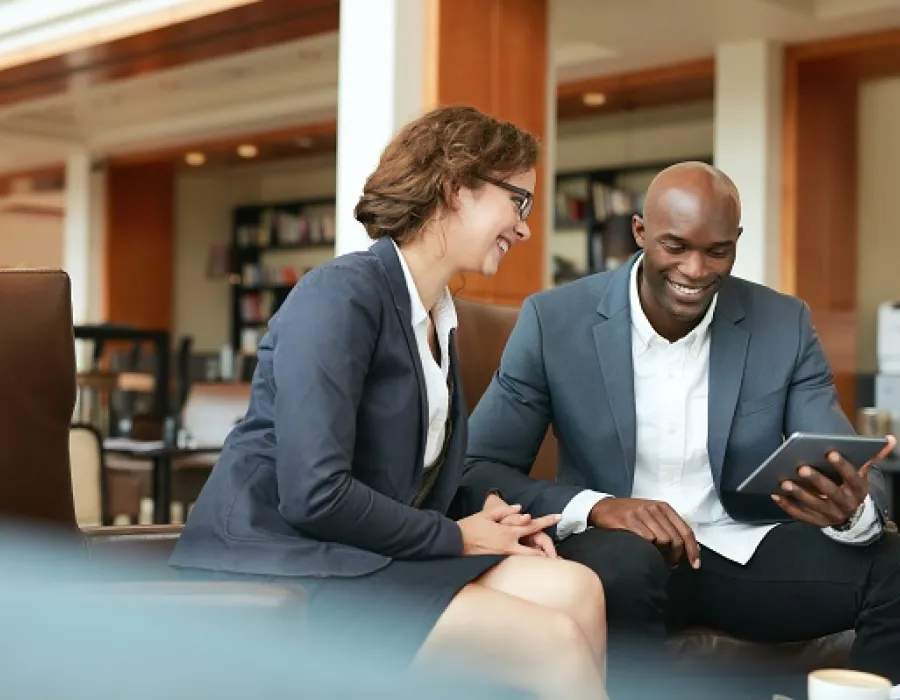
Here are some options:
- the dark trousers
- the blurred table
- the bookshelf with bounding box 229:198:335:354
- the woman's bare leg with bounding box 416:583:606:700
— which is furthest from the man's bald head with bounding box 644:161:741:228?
the bookshelf with bounding box 229:198:335:354

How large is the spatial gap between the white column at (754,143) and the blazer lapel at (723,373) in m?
5.33

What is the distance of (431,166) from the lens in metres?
1.98

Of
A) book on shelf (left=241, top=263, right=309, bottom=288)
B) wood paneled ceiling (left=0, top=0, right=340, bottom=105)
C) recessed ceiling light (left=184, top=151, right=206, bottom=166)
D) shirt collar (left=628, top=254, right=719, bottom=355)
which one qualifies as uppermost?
wood paneled ceiling (left=0, top=0, right=340, bottom=105)

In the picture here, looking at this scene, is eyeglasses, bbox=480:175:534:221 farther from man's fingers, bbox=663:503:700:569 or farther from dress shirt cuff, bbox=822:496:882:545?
dress shirt cuff, bbox=822:496:882:545

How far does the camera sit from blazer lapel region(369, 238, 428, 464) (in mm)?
1911

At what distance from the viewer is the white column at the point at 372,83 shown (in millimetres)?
5707

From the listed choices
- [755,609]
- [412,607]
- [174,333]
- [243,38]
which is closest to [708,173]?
[755,609]

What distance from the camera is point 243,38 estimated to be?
312 inches

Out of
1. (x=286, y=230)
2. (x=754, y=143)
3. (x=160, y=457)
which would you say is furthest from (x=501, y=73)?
(x=286, y=230)

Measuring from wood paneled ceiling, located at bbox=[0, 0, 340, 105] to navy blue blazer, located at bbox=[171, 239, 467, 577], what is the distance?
549 centimetres

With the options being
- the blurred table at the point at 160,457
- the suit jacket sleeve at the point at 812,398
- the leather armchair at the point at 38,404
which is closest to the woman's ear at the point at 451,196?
the leather armchair at the point at 38,404

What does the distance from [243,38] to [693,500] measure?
6264 millimetres

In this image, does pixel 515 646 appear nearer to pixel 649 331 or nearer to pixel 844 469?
pixel 844 469

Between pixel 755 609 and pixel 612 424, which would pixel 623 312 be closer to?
pixel 612 424
